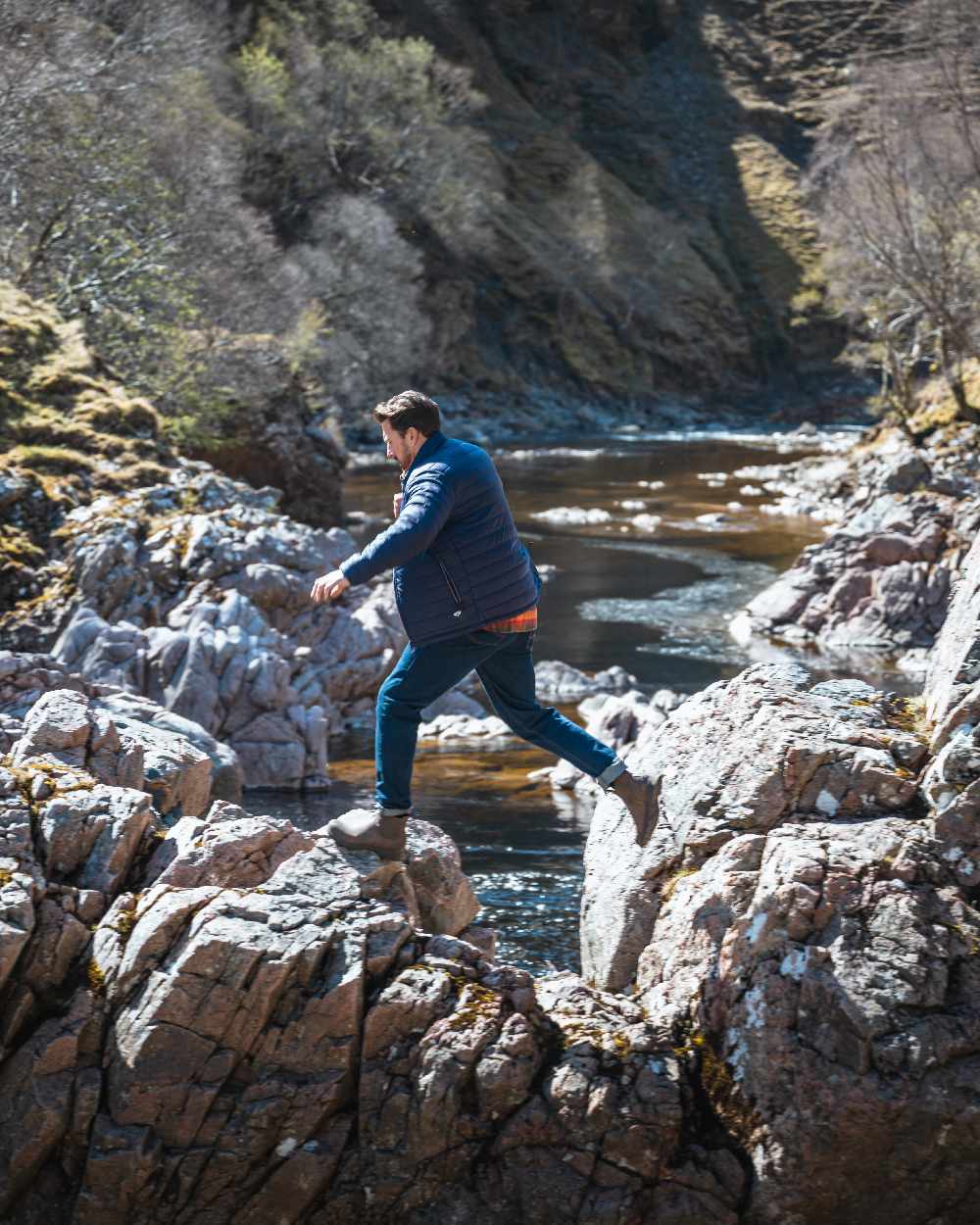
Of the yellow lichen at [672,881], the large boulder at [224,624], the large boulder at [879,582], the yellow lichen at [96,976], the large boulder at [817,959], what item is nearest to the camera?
the large boulder at [817,959]

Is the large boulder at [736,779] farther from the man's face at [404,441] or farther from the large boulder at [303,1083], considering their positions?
the man's face at [404,441]

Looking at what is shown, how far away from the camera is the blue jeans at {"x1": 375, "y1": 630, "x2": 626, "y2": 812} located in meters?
6.69

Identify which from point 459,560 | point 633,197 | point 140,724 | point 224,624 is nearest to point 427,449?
point 459,560

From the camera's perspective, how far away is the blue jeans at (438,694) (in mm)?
6691

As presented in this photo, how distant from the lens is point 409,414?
6.68 metres

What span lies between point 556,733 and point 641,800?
0.54 metres

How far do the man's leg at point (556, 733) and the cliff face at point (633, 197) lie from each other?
6201 cm

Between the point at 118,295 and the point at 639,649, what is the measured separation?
14.8 meters

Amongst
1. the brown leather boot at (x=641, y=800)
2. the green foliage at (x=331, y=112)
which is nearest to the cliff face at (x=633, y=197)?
the green foliage at (x=331, y=112)

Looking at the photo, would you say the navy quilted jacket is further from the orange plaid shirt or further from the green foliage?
the green foliage

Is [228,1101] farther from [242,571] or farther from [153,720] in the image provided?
[242,571]

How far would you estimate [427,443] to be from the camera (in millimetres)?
6727

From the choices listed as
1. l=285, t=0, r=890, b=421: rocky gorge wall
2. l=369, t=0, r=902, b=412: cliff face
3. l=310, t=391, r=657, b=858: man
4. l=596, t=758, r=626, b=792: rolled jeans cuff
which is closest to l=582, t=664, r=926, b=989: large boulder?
l=596, t=758, r=626, b=792: rolled jeans cuff

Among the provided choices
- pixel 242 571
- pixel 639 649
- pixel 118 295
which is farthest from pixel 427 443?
pixel 118 295
